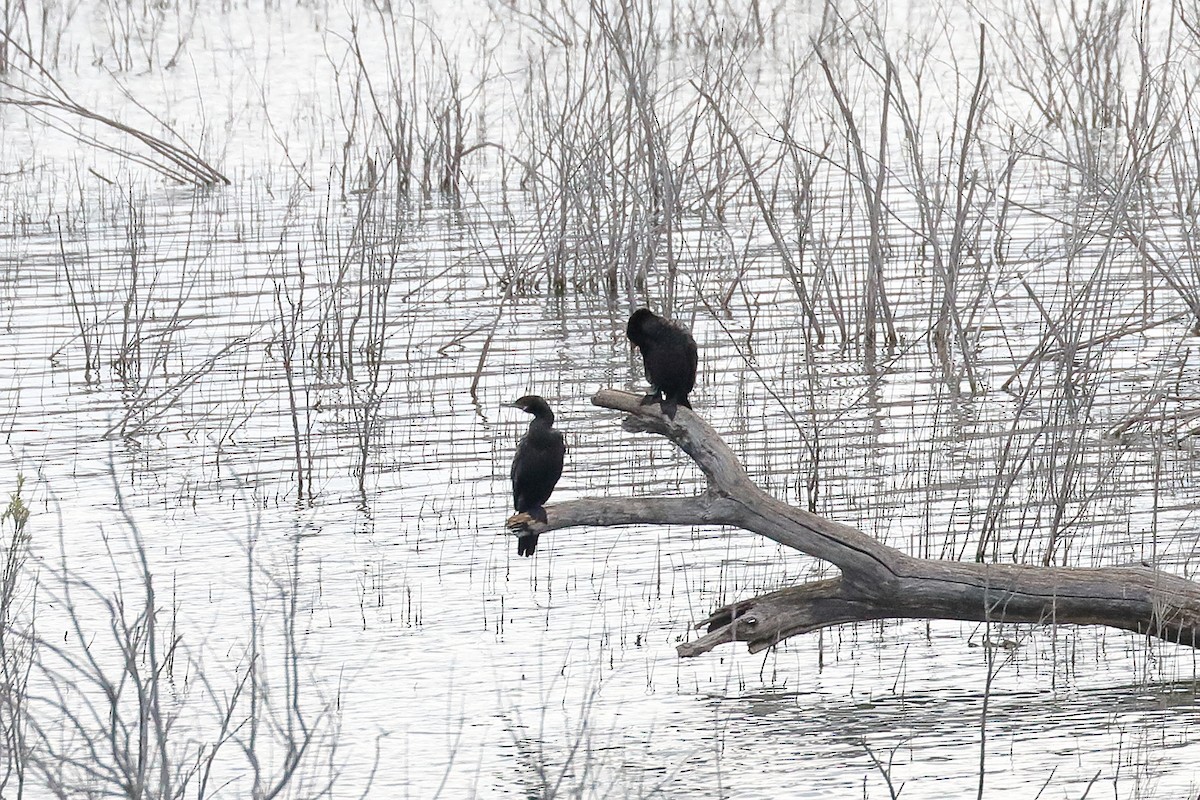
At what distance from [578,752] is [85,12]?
21849 mm

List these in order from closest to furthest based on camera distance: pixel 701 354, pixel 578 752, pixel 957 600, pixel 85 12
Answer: pixel 578 752 < pixel 957 600 < pixel 701 354 < pixel 85 12

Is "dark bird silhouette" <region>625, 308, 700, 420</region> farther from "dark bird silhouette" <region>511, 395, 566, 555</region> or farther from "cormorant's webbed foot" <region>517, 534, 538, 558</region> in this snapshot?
"cormorant's webbed foot" <region>517, 534, 538, 558</region>

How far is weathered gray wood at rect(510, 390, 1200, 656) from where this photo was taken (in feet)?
20.5

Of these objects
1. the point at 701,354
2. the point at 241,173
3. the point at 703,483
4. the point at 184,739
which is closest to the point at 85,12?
the point at 241,173

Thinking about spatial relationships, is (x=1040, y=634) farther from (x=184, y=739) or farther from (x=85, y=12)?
(x=85, y=12)

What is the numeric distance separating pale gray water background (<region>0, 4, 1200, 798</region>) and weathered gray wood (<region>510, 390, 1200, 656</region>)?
29 centimetres

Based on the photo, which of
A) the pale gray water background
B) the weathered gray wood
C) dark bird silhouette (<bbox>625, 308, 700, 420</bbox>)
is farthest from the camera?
dark bird silhouette (<bbox>625, 308, 700, 420</bbox>)

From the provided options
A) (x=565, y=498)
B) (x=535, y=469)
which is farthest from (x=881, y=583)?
(x=565, y=498)

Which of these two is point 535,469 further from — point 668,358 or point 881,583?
point 881,583

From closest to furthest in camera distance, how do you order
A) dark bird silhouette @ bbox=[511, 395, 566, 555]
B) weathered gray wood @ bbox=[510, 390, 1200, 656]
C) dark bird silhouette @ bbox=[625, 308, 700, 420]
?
weathered gray wood @ bbox=[510, 390, 1200, 656] < dark bird silhouette @ bbox=[511, 395, 566, 555] < dark bird silhouette @ bbox=[625, 308, 700, 420]

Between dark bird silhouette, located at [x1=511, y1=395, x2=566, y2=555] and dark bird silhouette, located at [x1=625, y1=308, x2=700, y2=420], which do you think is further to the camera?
dark bird silhouette, located at [x1=625, y1=308, x2=700, y2=420]

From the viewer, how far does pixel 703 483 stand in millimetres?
9453

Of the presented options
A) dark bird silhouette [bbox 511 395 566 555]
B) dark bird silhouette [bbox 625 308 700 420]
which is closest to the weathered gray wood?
dark bird silhouette [bbox 511 395 566 555]

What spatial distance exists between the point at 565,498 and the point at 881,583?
3.17 metres
